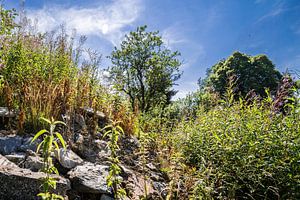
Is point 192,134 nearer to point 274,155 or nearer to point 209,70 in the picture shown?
point 274,155

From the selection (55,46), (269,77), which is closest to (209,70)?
(269,77)

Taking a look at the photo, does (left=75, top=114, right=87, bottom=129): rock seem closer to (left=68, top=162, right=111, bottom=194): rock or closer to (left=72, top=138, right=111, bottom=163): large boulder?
(left=72, top=138, right=111, bottom=163): large boulder

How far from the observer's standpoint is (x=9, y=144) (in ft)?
8.82

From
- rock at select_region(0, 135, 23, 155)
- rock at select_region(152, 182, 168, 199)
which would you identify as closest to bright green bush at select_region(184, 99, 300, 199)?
rock at select_region(152, 182, 168, 199)

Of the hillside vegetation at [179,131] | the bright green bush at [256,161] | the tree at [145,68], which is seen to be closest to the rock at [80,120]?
the hillside vegetation at [179,131]

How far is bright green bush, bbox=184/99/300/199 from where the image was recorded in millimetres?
2291

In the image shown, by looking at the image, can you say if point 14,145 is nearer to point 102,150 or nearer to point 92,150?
point 92,150

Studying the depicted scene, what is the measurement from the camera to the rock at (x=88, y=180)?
230cm

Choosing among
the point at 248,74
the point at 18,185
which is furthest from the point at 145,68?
the point at 18,185

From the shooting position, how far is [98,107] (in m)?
4.39

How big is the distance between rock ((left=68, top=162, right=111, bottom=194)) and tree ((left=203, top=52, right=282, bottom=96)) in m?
15.9

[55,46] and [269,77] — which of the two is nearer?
[55,46]

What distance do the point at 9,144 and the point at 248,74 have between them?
18.5m

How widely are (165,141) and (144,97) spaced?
11.8m
